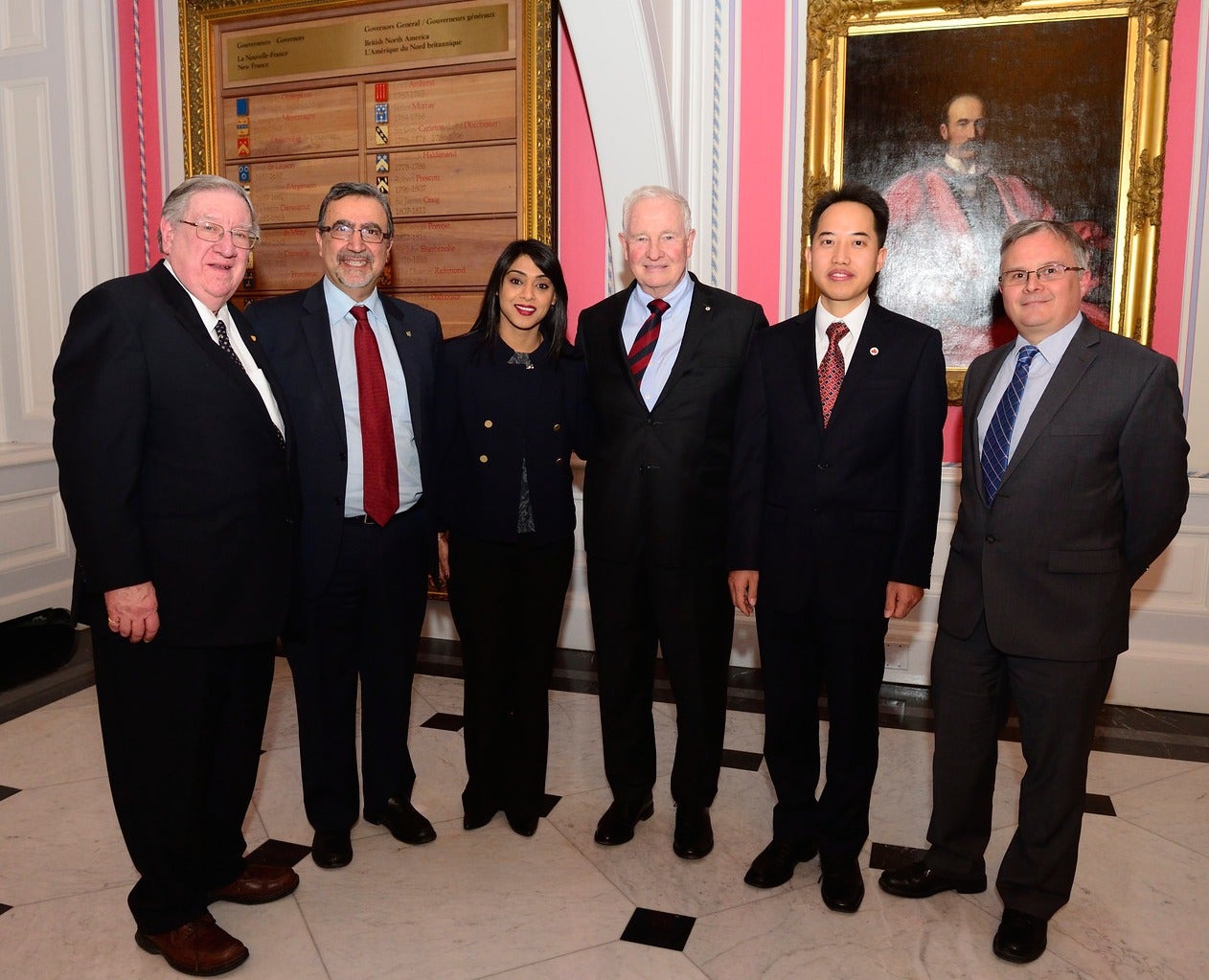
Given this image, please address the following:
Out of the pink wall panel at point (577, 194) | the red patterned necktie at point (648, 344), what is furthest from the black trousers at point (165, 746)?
the pink wall panel at point (577, 194)

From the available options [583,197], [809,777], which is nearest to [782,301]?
[583,197]

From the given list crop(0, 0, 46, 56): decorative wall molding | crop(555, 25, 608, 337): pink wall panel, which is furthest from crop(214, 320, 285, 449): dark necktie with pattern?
crop(0, 0, 46, 56): decorative wall molding

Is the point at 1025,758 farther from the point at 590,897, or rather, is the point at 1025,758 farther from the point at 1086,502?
the point at 590,897

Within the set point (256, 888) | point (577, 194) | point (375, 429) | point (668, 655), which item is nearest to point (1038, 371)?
point (668, 655)

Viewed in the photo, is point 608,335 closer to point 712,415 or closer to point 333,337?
point 712,415

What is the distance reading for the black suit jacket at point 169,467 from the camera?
1.92 m

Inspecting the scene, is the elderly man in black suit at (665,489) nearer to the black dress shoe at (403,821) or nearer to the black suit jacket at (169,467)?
the black dress shoe at (403,821)

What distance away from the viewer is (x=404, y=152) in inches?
182

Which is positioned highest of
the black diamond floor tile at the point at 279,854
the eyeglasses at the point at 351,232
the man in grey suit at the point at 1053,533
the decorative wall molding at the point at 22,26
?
the decorative wall molding at the point at 22,26

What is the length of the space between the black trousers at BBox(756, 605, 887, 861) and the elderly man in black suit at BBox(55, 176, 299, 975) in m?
1.24

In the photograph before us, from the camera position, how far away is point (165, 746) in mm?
2098

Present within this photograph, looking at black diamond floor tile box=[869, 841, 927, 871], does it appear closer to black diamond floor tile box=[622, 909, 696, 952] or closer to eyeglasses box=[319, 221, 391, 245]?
black diamond floor tile box=[622, 909, 696, 952]

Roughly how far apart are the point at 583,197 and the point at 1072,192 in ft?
6.71

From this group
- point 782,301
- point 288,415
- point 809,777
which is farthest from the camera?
point 782,301
